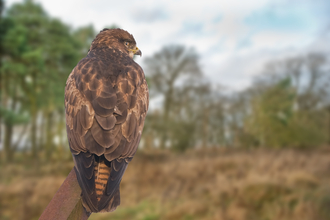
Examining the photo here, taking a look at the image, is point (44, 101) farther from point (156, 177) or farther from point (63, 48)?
point (156, 177)

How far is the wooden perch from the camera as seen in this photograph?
1.59m

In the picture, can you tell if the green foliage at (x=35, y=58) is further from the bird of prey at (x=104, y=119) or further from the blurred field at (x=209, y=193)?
the bird of prey at (x=104, y=119)

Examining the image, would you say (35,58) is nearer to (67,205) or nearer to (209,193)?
(209,193)

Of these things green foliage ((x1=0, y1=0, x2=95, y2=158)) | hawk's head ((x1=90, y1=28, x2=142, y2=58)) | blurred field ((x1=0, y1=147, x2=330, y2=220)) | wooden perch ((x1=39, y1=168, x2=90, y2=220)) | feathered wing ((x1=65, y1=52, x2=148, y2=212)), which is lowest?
blurred field ((x1=0, y1=147, x2=330, y2=220))

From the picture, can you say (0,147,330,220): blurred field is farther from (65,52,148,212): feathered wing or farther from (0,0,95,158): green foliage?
(65,52,148,212): feathered wing

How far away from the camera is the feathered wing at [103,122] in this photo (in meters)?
1.92

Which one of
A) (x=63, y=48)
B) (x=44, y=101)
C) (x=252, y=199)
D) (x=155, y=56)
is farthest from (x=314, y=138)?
(x=44, y=101)

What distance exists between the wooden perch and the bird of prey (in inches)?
1.7

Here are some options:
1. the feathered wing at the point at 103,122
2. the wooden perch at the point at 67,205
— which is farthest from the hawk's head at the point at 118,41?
the wooden perch at the point at 67,205

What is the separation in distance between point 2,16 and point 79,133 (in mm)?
24553

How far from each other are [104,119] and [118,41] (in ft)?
3.74

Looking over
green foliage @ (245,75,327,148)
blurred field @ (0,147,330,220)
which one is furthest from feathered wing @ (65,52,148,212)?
green foliage @ (245,75,327,148)

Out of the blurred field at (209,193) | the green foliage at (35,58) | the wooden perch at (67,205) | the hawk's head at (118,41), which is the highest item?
the green foliage at (35,58)

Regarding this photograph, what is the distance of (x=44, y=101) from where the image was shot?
31703 mm
